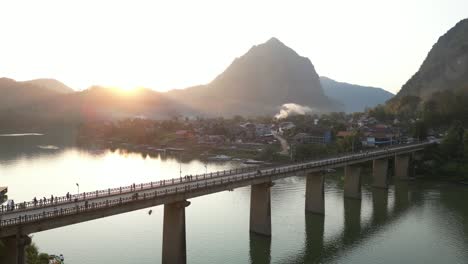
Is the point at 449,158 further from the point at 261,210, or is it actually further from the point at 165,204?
the point at 165,204

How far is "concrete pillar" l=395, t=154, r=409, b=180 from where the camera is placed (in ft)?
361

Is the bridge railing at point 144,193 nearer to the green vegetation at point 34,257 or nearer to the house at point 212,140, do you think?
the green vegetation at point 34,257

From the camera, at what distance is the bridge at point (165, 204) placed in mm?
33375

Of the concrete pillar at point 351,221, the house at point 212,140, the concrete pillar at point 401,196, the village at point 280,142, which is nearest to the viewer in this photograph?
the concrete pillar at point 351,221

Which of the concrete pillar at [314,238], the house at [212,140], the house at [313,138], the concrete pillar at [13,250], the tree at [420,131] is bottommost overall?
the concrete pillar at [314,238]

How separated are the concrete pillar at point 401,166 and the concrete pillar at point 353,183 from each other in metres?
29.1

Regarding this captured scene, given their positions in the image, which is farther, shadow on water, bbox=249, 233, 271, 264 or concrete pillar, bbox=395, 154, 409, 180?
concrete pillar, bbox=395, 154, 409, 180

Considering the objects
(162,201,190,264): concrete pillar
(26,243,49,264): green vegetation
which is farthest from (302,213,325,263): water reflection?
(26,243,49,264): green vegetation

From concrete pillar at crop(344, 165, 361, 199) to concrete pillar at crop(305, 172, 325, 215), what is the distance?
15.2 metres

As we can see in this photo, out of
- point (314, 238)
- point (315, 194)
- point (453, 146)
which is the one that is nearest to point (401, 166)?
point (453, 146)

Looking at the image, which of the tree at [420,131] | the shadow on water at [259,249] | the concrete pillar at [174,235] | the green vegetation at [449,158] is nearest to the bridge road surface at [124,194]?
the concrete pillar at [174,235]

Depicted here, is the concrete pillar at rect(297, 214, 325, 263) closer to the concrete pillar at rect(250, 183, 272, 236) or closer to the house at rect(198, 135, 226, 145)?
the concrete pillar at rect(250, 183, 272, 236)

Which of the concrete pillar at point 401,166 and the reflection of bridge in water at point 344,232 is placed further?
the concrete pillar at point 401,166

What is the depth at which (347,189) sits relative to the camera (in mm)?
85438
